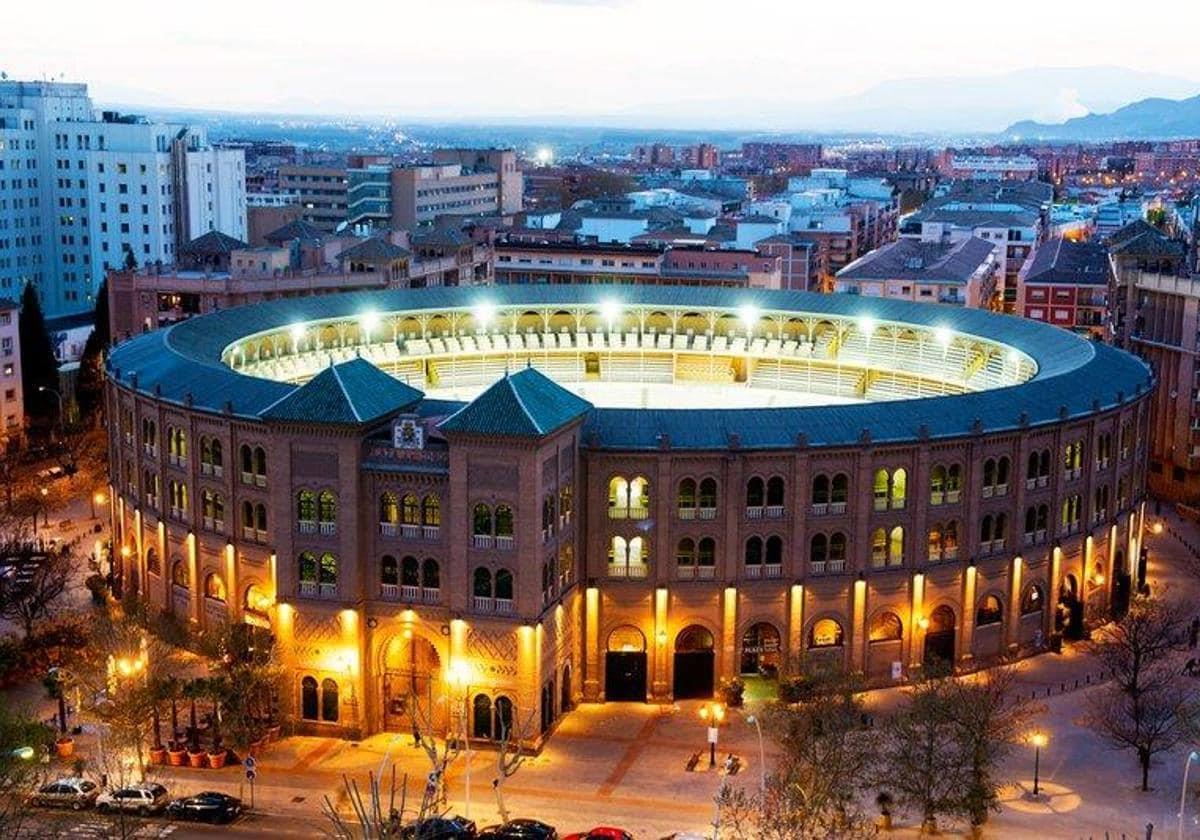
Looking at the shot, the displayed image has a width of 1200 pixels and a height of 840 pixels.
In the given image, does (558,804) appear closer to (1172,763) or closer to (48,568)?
(1172,763)

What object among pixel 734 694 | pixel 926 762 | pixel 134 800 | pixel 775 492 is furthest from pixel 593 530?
pixel 134 800

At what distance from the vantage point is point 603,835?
2699 inches

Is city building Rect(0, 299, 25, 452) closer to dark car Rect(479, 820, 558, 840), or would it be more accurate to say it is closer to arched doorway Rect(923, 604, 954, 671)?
arched doorway Rect(923, 604, 954, 671)

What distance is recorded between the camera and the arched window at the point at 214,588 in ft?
313

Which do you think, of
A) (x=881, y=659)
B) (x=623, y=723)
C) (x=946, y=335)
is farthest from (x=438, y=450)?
(x=946, y=335)

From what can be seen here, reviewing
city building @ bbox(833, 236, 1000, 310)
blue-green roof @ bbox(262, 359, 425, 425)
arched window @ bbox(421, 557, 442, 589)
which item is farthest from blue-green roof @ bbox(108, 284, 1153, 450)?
city building @ bbox(833, 236, 1000, 310)

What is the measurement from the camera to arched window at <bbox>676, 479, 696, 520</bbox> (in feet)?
289

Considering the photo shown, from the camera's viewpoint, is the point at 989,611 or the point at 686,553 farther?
the point at 989,611

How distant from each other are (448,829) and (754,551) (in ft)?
91.4

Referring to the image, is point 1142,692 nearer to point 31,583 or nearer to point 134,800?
point 134,800

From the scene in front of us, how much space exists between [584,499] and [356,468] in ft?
43.5

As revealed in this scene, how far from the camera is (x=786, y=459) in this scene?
88188 millimetres

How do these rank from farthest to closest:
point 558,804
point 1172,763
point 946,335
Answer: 1. point 946,335
2. point 1172,763
3. point 558,804

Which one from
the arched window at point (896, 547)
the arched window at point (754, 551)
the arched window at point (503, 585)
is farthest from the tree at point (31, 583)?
the arched window at point (896, 547)
